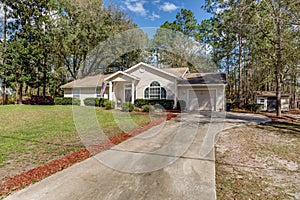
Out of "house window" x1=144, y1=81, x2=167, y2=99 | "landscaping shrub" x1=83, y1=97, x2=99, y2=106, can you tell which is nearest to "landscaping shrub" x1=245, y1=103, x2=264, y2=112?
"house window" x1=144, y1=81, x2=167, y2=99

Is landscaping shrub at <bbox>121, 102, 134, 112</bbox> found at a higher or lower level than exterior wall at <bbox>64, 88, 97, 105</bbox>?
lower

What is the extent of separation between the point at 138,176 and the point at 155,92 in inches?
503

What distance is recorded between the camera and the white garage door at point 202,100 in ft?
50.9

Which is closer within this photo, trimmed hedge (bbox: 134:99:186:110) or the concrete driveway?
the concrete driveway

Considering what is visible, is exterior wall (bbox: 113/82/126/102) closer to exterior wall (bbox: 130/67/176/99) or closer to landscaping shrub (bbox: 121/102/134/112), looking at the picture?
exterior wall (bbox: 130/67/176/99)

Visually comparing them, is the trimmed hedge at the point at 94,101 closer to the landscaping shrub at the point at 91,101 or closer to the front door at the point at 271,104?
the landscaping shrub at the point at 91,101

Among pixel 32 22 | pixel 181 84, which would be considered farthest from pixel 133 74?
pixel 32 22

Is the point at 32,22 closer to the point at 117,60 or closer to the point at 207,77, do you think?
the point at 117,60

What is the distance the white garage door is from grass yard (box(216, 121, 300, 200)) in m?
8.42

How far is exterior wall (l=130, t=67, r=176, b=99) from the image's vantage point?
15.7 metres

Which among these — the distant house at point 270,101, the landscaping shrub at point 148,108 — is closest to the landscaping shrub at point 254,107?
the distant house at point 270,101

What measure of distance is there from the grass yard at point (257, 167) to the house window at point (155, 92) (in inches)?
362

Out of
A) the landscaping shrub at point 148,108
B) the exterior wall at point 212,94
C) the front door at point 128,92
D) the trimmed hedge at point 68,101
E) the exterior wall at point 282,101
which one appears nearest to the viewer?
the landscaping shrub at point 148,108

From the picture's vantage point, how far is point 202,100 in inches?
621
